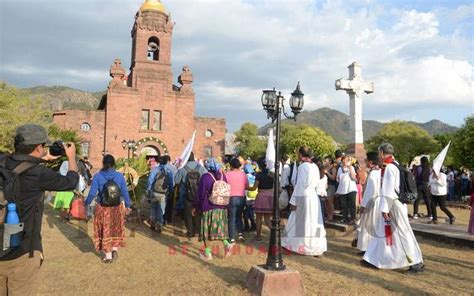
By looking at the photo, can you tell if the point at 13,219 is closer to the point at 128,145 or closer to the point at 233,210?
the point at 233,210

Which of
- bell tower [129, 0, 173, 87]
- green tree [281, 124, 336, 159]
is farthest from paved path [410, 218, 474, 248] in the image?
green tree [281, 124, 336, 159]

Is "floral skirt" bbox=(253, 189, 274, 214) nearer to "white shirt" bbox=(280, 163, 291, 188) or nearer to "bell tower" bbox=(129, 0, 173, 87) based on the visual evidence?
"white shirt" bbox=(280, 163, 291, 188)

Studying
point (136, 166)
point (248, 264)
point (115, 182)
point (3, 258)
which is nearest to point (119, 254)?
point (115, 182)

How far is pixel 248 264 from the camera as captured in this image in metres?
6.73

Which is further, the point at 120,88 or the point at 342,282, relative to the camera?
the point at 120,88

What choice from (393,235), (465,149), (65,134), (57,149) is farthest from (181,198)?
(465,149)

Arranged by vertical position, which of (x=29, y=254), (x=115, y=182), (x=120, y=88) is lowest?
(x=29, y=254)

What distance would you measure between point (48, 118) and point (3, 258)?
115 ft

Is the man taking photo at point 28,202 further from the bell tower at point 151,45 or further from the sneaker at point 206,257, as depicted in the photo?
the bell tower at point 151,45

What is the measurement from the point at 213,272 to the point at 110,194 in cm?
230

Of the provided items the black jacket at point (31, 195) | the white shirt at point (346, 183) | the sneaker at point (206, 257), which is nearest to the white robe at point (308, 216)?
the sneaker at point (206, 257)

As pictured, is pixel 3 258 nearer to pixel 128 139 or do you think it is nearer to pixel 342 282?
pixel 342 282

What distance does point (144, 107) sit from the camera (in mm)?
35156

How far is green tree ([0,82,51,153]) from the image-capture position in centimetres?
2658
